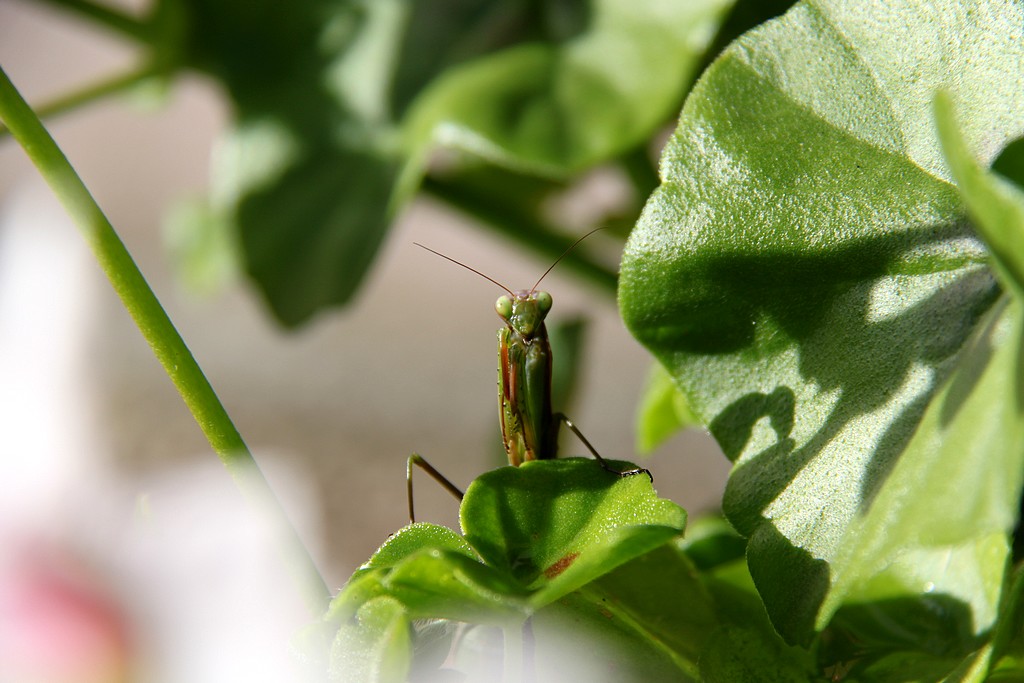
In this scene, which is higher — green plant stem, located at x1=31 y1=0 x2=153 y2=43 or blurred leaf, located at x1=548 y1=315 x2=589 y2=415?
green plant stem, located at x1=31 y1=0 x2=153 y2=43

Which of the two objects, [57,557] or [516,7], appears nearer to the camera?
[57,557]

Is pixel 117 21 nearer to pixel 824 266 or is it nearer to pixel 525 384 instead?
pixel 525 384

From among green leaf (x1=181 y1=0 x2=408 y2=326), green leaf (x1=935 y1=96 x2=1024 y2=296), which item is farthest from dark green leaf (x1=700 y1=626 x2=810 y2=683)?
green leaf (x1=181 y1=0 x2=408 y2=326)

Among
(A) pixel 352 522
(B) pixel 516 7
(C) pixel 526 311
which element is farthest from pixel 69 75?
(C) pixel 526 311

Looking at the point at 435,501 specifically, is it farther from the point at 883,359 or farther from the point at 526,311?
the point at 883,359

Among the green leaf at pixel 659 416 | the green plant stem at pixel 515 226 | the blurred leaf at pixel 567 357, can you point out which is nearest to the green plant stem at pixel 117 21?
the green plant stem at pixel 515 226

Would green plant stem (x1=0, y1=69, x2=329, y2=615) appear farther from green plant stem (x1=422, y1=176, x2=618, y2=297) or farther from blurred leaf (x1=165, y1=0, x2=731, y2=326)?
green plant stem (x1=422, y1=176, x2=618, y2=297)

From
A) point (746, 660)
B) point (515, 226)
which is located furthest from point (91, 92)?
point (746, 660)
